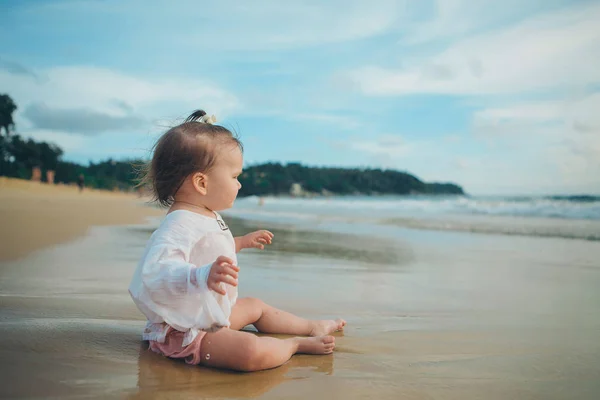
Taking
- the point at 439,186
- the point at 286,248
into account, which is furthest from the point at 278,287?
the point at 439,186

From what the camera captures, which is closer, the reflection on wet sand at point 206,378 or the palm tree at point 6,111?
the reflection on wet sand at point 206,378

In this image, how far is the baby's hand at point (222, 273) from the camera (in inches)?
73.6

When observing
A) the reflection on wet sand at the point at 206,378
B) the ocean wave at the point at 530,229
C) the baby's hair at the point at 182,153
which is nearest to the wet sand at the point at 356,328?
the reflection on wet sand at the point at 206,378

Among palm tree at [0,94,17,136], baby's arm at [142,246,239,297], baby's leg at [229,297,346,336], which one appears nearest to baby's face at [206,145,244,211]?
baby's arm at [142,246,239,297]

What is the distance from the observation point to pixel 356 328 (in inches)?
112

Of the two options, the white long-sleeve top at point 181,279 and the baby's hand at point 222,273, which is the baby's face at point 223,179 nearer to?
the white long-sleeve top at point 181,279

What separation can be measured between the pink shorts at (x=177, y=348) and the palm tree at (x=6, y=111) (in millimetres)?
33151

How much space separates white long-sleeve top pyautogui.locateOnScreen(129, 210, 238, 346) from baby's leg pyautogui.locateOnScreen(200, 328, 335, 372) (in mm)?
73

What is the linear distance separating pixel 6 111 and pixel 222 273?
33.8 metres

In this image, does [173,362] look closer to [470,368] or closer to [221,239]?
[221,239]

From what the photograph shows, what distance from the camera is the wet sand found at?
1.89 metres

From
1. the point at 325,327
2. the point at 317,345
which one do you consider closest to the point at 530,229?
the point at 325,327

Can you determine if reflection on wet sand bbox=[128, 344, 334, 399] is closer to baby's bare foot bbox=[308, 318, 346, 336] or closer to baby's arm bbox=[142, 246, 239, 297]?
baby's arm bbox=[142, 246, 239, 297]

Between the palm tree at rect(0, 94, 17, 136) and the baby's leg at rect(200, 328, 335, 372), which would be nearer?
the baby's leg at rect(200, 328, 335, 372)
